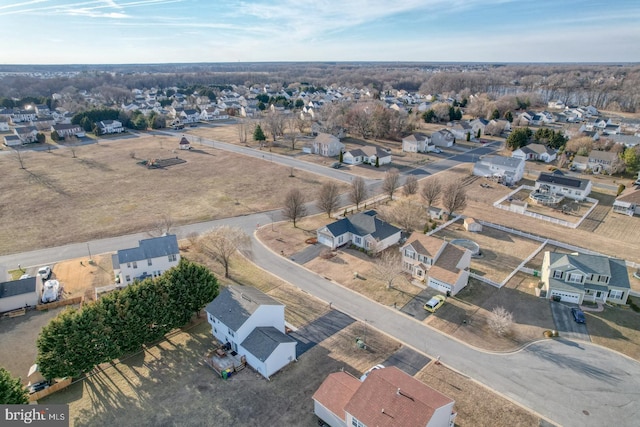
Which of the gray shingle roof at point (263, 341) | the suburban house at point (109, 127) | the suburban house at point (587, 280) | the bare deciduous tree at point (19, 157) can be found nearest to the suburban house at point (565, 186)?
the suburban house at point (587, 280)

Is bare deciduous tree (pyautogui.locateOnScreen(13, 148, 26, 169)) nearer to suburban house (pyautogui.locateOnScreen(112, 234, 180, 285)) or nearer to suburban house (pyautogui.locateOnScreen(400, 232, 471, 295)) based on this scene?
suburban house (pyautogui.locateOnScreen(112, 234, 180, 285))

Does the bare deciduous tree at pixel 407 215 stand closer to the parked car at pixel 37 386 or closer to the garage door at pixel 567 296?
the garage door at pixel 567 296

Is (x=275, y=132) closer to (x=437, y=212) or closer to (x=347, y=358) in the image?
(x=437, y=212)

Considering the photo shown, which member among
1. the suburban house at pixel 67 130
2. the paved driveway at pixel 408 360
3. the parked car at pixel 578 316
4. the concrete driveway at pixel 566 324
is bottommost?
the concrete driveway at pixel 566 324

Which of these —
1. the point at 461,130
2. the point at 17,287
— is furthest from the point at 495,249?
the point at 461,130

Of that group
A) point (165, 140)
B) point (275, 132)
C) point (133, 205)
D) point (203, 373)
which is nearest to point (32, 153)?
point (165, 140)

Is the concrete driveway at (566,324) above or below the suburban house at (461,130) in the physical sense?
below

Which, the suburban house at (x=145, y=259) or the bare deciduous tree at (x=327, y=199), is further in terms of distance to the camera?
the bare deciduous tree at (x=327, y=199)

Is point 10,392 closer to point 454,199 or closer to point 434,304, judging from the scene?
point 434,304

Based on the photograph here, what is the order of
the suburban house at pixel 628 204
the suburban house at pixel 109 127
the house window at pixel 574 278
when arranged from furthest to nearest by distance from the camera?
the suburban house at pixel 109 127, the suburban house at pixel 628 204, the house window at pixel 574 278
